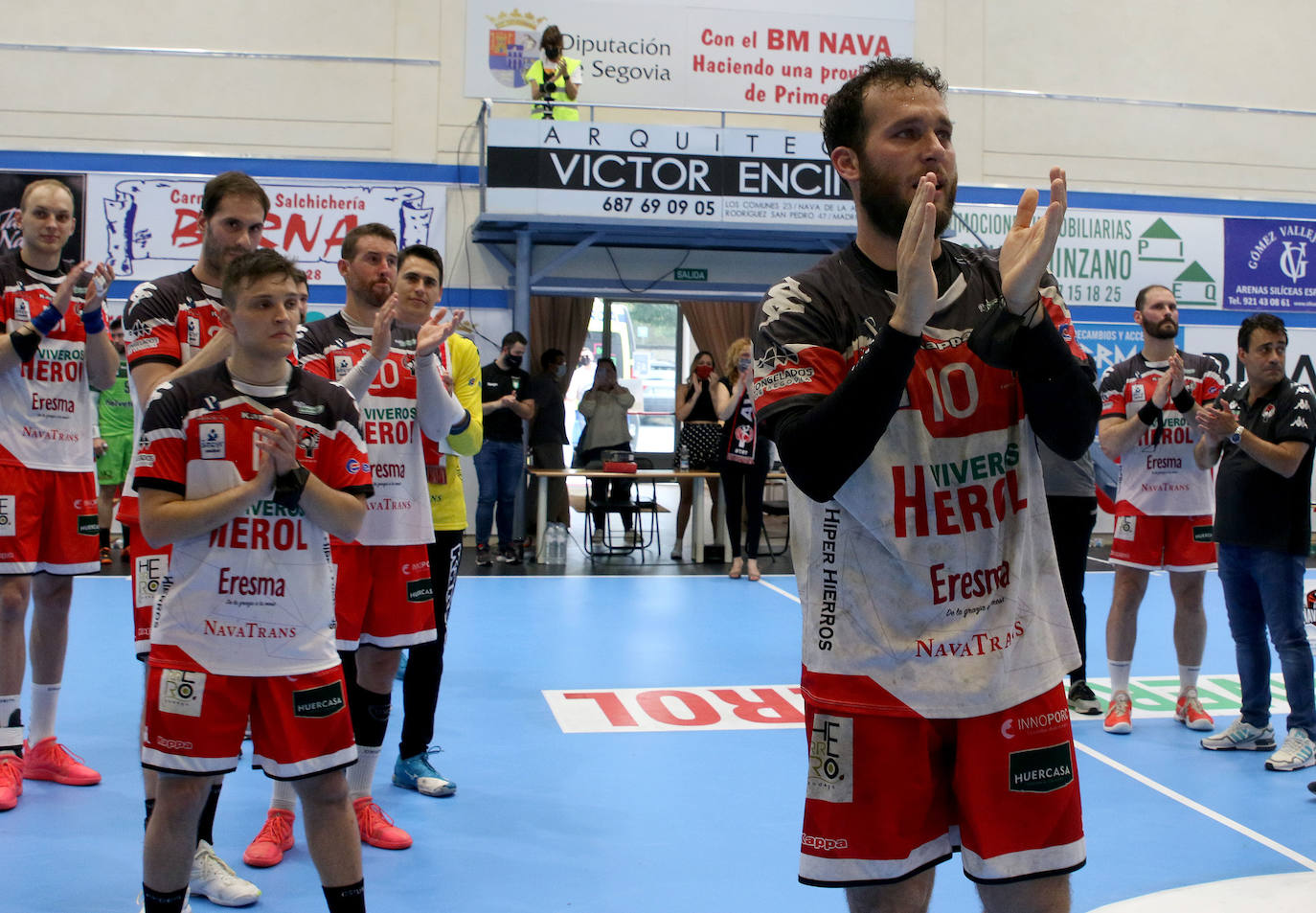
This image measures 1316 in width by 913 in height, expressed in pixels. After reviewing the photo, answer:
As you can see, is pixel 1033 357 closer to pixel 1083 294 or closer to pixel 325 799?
pixel 325 799

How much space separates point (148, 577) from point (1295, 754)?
4.72 m

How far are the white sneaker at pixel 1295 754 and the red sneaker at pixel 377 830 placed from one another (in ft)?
12.2

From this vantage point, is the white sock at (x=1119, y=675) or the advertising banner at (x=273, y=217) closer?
the white sock at (x=1119, y=675)

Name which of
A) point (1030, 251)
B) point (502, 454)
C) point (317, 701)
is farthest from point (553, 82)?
point (1030, 251)

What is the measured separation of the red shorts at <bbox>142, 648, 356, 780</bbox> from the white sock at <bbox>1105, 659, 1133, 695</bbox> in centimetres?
420

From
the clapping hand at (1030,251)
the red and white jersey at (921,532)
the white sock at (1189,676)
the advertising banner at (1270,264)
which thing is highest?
the advertising banner at (1270,264)

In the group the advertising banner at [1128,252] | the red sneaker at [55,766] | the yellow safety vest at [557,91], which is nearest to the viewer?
the red sneaker at [55,766]

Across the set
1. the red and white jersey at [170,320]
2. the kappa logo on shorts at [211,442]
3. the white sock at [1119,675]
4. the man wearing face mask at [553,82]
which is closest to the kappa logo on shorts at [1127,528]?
the white sock at [1119,675]

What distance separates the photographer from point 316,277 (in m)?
12.4

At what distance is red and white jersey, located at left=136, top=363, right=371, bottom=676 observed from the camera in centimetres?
281

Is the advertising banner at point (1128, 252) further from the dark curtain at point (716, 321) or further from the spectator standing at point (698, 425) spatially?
the spectator standing at point (698, 425)

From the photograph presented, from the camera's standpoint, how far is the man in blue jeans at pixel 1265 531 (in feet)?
16.7

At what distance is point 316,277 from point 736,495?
5338mm

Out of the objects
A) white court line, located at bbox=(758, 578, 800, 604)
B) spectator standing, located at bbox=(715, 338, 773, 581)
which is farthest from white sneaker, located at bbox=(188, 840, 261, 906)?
spectator standing, located at bbox=(715, 338, 773, 581)
